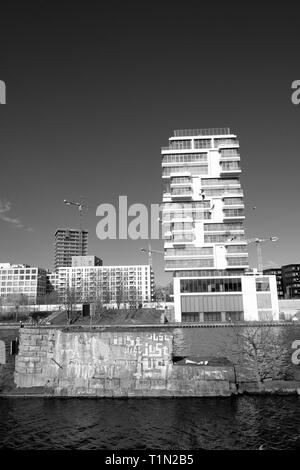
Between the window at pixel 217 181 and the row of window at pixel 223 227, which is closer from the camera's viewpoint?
the row of window at pixel 223 227

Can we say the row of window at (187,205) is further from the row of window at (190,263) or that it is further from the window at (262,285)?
the window at (262,285)

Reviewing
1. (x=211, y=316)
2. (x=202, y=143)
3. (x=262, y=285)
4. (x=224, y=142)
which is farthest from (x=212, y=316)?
(x=224, y=142)

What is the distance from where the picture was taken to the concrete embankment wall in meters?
35.1

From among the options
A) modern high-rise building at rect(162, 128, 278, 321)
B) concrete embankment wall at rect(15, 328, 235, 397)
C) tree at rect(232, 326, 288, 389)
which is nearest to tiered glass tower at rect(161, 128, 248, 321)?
modern high-rise building at rect(162, 128, 278, 321)

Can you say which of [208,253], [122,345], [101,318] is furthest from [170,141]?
[122,345]

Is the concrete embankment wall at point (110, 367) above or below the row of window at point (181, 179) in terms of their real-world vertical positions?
below

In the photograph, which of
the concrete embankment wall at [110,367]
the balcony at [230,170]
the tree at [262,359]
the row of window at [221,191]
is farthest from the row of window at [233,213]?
the concrete embankment wall at [110,367]

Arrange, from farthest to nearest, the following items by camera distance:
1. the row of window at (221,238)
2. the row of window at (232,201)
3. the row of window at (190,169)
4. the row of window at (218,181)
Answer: the row of window at (190,169) < the row of window at (218,181) < the row of window at (232,201) < the row of window at (221,238)

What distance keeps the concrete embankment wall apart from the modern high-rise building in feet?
237

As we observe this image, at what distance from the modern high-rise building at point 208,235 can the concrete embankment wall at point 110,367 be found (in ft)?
237

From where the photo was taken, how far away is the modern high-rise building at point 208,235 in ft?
351

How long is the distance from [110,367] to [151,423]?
9.79 meters

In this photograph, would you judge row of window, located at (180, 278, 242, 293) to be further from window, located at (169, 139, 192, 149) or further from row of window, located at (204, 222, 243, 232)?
window, located at (169, 139, 192, 149)
